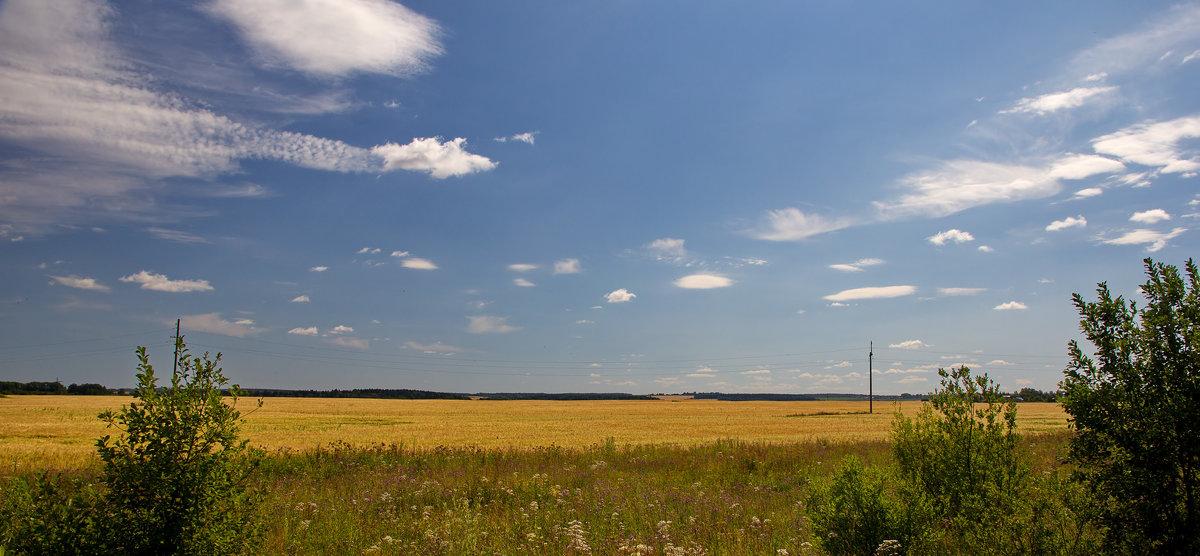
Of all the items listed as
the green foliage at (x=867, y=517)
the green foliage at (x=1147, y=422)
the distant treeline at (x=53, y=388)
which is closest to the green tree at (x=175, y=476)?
the green foliage at (x=867, y=517)

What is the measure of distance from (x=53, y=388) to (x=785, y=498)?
7970 inches

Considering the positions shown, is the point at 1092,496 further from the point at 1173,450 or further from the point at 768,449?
the point at 768,449

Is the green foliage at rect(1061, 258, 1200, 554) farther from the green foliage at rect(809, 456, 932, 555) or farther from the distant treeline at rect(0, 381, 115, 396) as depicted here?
the distant treeline at rect(0, 381, 115, 396)

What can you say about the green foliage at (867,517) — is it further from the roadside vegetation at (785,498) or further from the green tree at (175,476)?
the green tree at (175,476)

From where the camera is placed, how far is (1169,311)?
15.4ft

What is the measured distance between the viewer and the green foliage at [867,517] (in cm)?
628

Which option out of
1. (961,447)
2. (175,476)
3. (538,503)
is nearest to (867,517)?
(961,447)

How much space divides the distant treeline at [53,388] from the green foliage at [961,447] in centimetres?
18398

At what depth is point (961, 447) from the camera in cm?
780

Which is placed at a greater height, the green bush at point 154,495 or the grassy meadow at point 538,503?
the green bush at point 154,495

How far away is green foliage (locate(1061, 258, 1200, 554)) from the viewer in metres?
4.38

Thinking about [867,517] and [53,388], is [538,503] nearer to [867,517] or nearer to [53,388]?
[867,517]

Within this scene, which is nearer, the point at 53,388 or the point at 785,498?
the point at 785,498

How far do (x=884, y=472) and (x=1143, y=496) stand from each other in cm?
283
